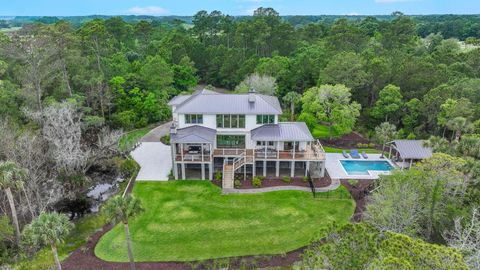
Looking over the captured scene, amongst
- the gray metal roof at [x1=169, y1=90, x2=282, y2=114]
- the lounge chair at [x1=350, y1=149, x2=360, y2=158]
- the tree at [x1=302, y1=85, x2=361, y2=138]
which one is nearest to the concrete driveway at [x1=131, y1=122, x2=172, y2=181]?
the gray metal roof at [x1=169, y1=90, x2=282, y2=114]

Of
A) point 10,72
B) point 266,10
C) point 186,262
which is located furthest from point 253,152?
point 266,10

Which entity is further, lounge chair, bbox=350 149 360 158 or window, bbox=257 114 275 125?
lounge chair, bbox=350 149 360 158

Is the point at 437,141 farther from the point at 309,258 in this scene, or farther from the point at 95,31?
the point at 95,31

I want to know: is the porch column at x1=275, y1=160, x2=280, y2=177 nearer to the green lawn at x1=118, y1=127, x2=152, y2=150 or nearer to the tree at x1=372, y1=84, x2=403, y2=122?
the green lawn at x1=118, y1=127, x2=152, y2=150

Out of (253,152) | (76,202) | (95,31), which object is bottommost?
(76,202)

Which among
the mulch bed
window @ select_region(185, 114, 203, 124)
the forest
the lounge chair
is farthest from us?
the lounge chair

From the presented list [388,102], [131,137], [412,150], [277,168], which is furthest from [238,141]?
[388,102]
